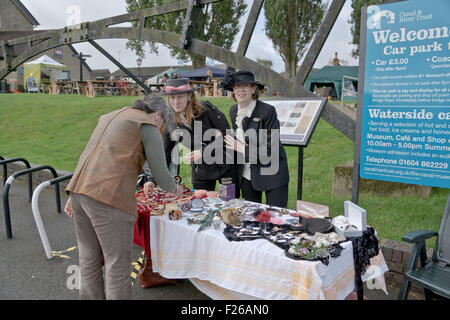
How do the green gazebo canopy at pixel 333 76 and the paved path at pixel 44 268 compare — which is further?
the green gazebo canopy at pixel 333 76

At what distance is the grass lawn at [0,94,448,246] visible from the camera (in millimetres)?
4156

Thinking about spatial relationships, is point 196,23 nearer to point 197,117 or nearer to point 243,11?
point 197,117

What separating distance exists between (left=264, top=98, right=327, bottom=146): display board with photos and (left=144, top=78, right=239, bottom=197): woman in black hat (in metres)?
0.65

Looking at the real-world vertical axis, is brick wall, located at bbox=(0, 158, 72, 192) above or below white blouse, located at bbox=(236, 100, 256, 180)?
below

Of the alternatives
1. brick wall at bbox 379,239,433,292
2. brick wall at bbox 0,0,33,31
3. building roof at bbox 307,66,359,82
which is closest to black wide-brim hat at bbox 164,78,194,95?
brick wall at bbox 379,239,433,292

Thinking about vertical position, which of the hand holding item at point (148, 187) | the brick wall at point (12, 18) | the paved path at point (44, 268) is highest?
the brick wall at point (12, 18)

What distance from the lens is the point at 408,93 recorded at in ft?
9.39

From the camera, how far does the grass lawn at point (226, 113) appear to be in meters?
4.16

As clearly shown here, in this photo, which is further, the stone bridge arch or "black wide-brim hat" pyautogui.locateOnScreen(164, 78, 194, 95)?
the stone bridge arch

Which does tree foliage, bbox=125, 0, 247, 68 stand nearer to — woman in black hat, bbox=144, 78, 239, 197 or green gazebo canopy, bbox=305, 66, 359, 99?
green gazebo canopy, bbox=305, 66, 359, 99

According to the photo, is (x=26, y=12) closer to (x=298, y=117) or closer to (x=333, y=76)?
(x=333, y=76)

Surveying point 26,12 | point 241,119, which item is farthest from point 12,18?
point 241,119

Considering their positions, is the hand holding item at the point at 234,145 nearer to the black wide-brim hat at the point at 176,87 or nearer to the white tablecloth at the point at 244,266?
the black wide-brim hat at the point at 176,87

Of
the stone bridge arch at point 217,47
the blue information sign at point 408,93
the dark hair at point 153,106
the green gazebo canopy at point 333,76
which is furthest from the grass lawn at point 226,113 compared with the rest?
the green gazebo canopy at point 333,76
